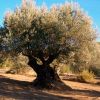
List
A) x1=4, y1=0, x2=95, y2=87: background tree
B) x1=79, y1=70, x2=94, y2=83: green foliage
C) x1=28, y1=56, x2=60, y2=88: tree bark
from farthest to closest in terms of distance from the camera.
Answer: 1. x1=79, y1=70, x2=94, y2=83: green foliage
2. x1=28, y1=56, x2=60, y2=88: tree bark
3. x1=4, y1=0, x2=95, y2=87: background tree

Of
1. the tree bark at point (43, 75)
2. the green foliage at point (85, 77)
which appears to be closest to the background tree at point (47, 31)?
the tree bark at point (43, 75)

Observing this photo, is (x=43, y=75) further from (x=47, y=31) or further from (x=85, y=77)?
(x=85, y=77)

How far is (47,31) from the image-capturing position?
27391mm

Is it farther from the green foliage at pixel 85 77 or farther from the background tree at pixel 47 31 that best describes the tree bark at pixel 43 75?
the green foliage at pixel 85 77

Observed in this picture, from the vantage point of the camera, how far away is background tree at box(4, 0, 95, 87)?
89.8ft

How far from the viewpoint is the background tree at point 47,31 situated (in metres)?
27.4

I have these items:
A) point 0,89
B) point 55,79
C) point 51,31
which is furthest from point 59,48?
point 0,89

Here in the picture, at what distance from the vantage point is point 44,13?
93.3ft

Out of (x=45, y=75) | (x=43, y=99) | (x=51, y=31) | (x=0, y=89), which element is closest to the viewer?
(x=43, y=99)

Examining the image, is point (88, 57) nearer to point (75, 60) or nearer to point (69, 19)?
point (75, 60)

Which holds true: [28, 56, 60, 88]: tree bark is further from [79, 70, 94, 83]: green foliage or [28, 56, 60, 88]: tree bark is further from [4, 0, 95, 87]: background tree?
[79, 70, 94, 83]: green foliage

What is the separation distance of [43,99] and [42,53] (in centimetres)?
661

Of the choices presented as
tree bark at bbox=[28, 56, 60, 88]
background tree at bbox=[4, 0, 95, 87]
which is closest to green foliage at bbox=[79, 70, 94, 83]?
tree bark at bbox=[28, 56, 60, 88]

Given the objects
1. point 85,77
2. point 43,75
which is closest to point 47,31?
point 43,75
